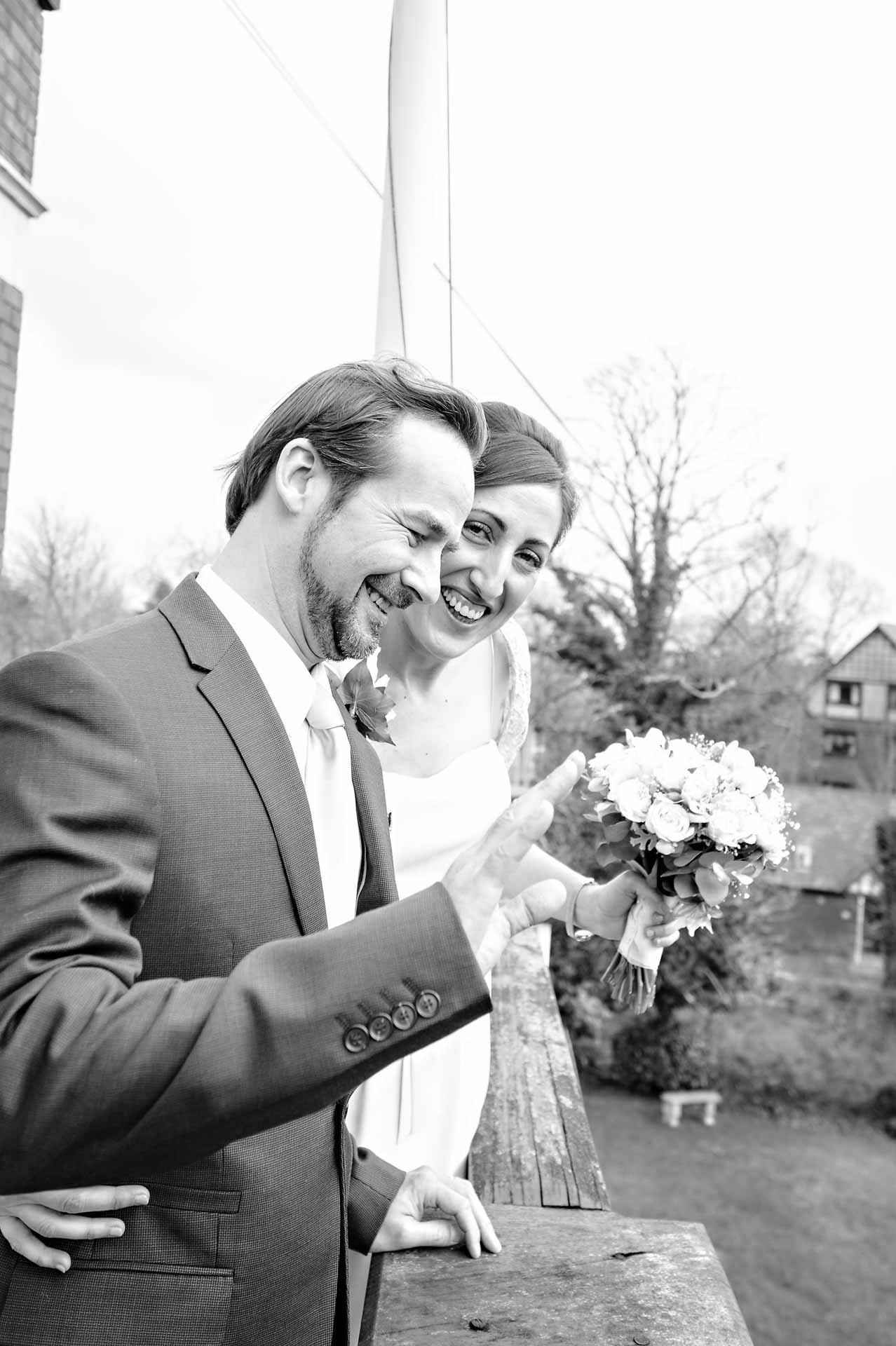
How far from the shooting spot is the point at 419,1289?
1.76m

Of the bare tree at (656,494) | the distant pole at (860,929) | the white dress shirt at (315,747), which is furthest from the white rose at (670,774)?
the distant pole at (860,929)

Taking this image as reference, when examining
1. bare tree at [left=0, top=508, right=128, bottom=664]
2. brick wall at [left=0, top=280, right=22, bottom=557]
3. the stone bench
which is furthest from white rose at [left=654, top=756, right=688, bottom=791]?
the stone bench

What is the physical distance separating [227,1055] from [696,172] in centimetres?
2459

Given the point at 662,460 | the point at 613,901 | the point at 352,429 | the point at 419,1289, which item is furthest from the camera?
the point at 662,460

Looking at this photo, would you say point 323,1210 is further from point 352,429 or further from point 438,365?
point 438,365

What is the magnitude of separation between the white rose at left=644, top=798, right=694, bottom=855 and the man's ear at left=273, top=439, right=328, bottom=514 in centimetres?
105

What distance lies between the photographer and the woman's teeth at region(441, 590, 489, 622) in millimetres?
2541

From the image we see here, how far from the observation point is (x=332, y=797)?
67.3 inches

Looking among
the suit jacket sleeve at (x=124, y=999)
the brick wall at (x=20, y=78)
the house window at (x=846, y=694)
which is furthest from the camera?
the house window at (x=846, y=694)

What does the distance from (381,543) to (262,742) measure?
0.35 metres

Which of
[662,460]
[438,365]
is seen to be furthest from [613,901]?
[662,460]

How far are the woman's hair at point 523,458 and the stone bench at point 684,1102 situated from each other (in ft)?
61.5

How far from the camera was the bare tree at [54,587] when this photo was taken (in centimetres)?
1514

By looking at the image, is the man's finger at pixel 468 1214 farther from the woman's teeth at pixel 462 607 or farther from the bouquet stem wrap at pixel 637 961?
the woman's teeth at pixel 462 607
